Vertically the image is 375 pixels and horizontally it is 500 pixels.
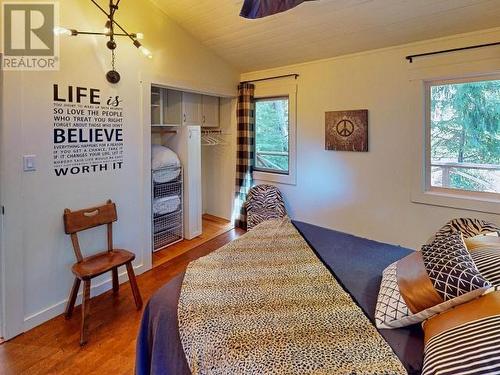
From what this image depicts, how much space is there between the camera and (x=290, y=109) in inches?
154

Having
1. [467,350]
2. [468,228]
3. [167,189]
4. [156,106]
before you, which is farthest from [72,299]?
[468,228]

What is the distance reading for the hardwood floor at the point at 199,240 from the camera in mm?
3508

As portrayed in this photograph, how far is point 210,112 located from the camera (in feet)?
14.8

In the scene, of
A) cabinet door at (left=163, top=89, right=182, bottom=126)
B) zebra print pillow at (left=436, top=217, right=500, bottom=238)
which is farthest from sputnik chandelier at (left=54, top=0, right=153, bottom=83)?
zebra print pillow at (left=436, top=217, right=500, bottom=238)

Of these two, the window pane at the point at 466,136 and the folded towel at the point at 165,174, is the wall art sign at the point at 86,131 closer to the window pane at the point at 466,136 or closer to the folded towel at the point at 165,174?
the folded towel at the point at 165,174

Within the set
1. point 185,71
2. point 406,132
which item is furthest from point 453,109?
point 185,71

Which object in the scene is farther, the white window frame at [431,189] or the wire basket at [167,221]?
the wire basket at [167,221]

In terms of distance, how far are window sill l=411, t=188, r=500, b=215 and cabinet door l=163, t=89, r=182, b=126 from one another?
9.84ft

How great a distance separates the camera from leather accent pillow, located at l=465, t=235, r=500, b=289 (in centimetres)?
113

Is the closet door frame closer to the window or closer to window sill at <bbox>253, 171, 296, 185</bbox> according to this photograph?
window sill at <bbox>253, 171, 296, 185</bbox>

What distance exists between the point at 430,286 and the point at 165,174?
10.2ft

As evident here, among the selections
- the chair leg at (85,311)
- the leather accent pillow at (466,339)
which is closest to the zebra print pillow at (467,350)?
the leather accent pillow at (466,339)

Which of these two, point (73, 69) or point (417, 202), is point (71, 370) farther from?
point (417, 202)

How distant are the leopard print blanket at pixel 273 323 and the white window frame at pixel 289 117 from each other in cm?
233
